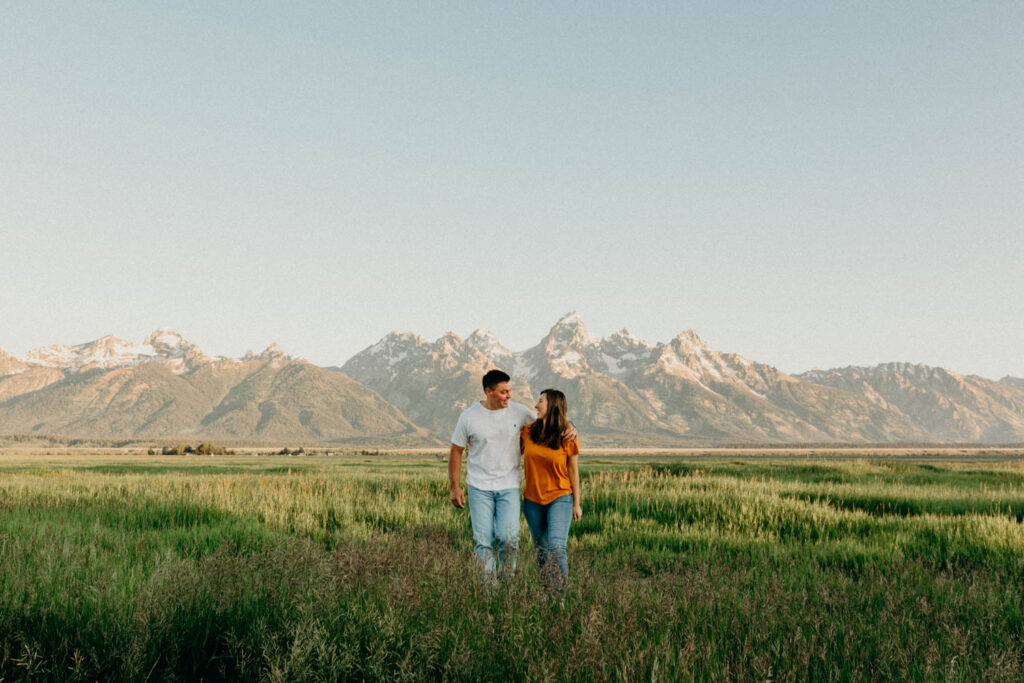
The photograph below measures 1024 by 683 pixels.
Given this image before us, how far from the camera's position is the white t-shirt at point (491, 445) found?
24.5 feet

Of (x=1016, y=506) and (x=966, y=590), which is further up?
(x=966, y=590)

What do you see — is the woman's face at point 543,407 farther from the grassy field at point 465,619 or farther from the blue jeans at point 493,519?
the grassy field at point 465,619

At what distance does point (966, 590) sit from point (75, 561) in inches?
373

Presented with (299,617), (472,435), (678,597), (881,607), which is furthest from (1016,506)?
(299,617)

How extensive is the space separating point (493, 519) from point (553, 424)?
1363mm

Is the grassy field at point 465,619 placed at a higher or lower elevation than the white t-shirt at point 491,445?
lower

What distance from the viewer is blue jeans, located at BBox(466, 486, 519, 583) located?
7309 millimetres

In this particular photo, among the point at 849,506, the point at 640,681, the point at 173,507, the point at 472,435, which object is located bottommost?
the point at 849,506

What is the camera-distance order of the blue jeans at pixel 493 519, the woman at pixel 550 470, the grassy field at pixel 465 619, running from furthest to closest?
the woman at pixel 550 470, the blue jeans at pixel 493 519, the grassy field at pixel 465 619

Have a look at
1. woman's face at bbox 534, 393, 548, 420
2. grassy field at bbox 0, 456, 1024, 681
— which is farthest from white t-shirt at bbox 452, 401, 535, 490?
grassy field at bbox 0, 456, 1024, 681

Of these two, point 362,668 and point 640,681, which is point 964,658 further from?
point 362,668

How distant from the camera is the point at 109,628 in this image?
4.96 m

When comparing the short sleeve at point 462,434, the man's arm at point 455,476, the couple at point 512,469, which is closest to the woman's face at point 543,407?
the couple at point 512,469

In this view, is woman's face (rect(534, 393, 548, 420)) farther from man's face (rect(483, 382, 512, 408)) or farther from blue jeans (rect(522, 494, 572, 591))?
blue jeans (rect(522, 494, 572, 591))
